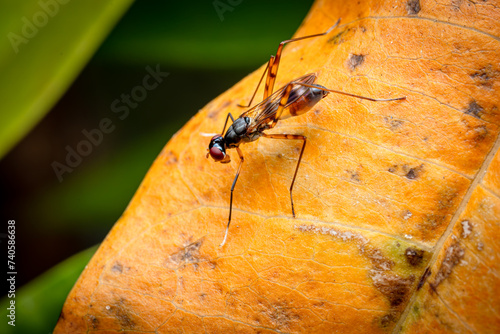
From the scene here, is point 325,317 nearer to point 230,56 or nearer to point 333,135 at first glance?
point 333,135

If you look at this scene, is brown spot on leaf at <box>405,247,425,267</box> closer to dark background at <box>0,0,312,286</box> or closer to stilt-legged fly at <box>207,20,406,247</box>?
stilt-legged fly at <box>207,20,406,247</box>

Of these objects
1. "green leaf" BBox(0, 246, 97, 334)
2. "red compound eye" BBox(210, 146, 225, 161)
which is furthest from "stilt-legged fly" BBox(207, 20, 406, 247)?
"green leaf" BBox(0, 246, 97, 334)

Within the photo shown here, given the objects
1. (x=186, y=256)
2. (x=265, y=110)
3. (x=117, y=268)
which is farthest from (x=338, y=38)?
(x=117, y=268)

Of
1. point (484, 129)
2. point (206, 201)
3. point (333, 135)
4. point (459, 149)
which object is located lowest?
point (206, 201)

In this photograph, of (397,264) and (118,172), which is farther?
(118,172)

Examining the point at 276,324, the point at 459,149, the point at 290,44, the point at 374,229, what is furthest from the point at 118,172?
the point at 459,149

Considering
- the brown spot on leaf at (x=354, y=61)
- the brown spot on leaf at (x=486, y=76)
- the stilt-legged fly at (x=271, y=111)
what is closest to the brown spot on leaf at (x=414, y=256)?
the stilt-legged fly at (x=271, y=111)

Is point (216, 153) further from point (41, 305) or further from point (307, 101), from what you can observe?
point (41, 305)
